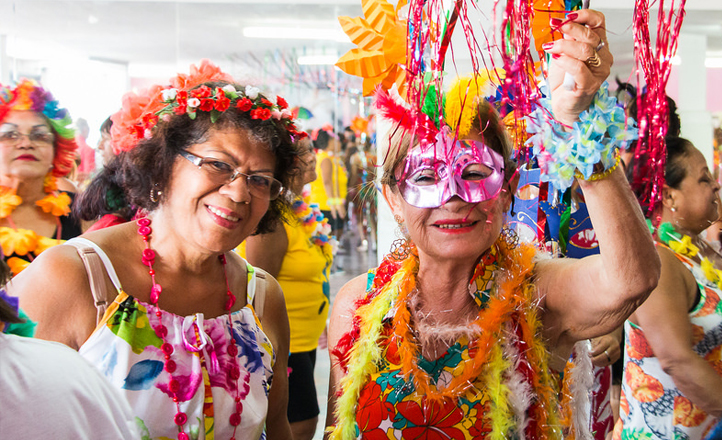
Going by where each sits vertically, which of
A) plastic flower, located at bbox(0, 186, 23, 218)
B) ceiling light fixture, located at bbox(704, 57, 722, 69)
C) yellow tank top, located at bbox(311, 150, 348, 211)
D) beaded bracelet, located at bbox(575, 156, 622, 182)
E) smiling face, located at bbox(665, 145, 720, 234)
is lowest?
yellow tank top, located at bbox(311, 150, 348, 211)

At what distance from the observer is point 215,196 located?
156 centimetres

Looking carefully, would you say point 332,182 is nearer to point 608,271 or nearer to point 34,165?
point 34,165

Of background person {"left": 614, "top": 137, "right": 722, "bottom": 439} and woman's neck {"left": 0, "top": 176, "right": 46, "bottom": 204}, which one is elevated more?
woman's neck {"left": 0, "top": 176, "right": 46, "bottom": 204}

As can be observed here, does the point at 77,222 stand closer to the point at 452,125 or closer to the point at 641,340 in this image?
the point at 452,125

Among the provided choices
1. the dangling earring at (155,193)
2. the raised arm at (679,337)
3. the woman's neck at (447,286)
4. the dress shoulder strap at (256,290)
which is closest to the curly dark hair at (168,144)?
the dangling earring at (155,193)

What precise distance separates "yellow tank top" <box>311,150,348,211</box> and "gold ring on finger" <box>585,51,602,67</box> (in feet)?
21.0

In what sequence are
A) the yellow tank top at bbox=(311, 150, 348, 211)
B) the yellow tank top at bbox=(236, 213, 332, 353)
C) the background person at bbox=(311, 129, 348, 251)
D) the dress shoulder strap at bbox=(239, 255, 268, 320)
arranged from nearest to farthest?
the dress shoulder strap at bbox=(239, 255, 268, 320) < the yellow tank top at bbox=(236, 213, 332, 353) < the background person at bbox=(311, 129, 348, 251) < the yellow tank top at bbox=(311, 150, 348, 211)

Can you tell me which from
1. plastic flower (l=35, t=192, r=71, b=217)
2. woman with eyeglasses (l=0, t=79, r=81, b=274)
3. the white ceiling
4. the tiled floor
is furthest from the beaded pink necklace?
the white ceiling

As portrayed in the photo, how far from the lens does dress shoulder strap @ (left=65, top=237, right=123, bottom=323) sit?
4.63ft

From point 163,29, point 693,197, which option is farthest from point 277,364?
point 163,29

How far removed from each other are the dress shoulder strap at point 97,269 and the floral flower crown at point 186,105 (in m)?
0.33

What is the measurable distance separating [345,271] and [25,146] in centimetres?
572

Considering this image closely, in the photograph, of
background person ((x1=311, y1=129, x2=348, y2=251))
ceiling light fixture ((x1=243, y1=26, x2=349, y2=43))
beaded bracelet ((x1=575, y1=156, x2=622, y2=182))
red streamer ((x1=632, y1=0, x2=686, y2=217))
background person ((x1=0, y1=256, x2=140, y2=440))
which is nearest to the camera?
background person ((x1=0, y1=256, x2=140, y2=440))

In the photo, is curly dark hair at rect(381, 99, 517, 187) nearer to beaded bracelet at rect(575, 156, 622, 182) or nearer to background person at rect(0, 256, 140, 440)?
beaded bracelet at rect(575, 156, 622, 182)
